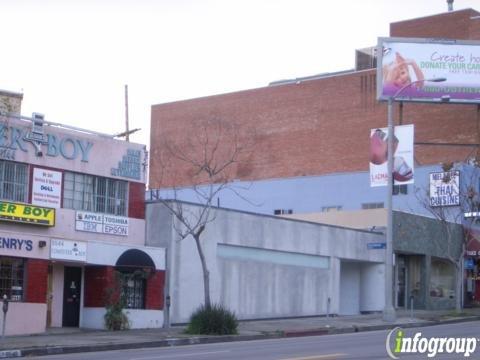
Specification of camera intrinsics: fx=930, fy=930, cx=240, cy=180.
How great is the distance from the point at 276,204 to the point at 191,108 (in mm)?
14076

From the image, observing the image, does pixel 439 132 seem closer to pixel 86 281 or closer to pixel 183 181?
pixel 183 181

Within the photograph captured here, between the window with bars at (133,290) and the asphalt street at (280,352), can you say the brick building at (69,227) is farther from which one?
the asphalt street at (280,352)

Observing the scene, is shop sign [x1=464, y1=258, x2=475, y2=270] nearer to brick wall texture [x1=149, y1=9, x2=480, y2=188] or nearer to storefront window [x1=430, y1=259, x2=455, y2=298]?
storefront window [x1=430, y1=259, x2=455, y2=298]

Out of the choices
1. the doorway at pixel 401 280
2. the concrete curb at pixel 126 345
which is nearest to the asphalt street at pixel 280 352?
the concrete curb at pixel 126 345

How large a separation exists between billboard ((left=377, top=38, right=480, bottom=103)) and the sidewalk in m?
12.1

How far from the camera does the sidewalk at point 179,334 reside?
85.3ft

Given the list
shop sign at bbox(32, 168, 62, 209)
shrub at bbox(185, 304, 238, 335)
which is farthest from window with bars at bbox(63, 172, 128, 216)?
shrub at bbox(185, 304, 238, 335)

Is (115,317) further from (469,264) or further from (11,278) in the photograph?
(469,264)

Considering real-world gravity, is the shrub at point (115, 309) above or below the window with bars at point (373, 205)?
below

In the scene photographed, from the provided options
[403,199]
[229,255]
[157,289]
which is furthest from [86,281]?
[403,199]

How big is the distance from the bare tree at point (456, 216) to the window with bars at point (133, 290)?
17.4 metres

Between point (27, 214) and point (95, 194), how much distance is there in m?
3.56

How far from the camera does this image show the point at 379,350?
22.1m

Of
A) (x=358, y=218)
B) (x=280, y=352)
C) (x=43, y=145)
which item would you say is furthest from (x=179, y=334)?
(x=358, y=218)
